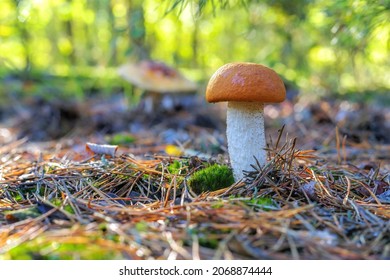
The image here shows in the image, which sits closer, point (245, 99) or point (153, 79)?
point (245, 99)

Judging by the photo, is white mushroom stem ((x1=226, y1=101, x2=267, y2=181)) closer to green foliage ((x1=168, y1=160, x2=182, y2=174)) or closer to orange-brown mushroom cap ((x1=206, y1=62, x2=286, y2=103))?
orange-brown mushroom cap ((x1=206, y1=62, x2=286, y2=103))

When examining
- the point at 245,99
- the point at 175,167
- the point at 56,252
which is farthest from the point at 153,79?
the point at 56,252

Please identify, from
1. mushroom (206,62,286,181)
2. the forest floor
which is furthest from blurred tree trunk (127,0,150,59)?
mushroom (206,62,286,181)

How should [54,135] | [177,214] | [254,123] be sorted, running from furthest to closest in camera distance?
[54,135], [254,123], [177,214]

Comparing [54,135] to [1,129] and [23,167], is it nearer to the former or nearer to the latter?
[1,129]

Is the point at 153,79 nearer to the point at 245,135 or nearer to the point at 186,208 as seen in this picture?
the point at 245,135

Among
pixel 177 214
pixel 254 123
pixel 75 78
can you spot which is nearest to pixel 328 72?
pixel 75 78
